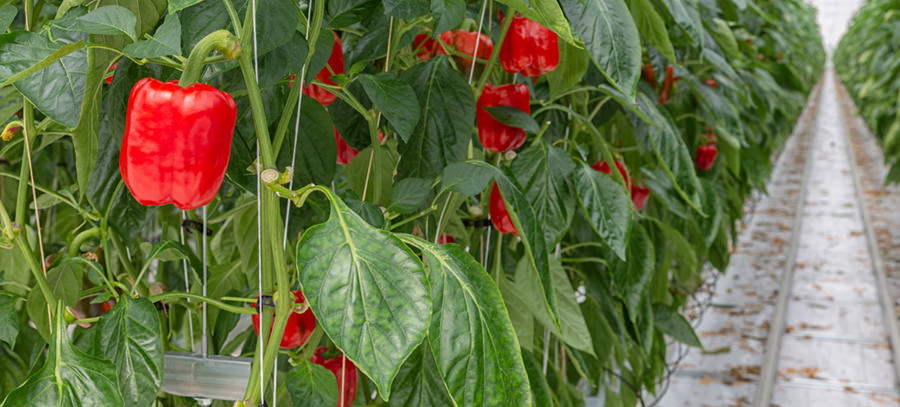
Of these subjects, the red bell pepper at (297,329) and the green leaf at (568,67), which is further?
the green leaf at (568,67)

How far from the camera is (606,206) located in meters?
0.88

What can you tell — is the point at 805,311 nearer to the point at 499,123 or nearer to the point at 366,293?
the point at 499,123

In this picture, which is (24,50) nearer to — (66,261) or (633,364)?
(66,261)

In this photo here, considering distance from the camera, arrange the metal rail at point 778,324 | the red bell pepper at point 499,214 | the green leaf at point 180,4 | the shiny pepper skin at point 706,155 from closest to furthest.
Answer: the green leaf at point 180,4
the red bell pepper at point 499,214
the shiny pepper skin at point 706,155
the metal rail at point 778,324

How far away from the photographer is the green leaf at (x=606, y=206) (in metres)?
0.87

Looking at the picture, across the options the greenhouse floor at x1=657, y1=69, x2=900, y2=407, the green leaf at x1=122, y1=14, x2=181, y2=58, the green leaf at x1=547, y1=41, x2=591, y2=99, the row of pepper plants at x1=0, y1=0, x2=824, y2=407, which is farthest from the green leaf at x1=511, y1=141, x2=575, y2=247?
the greenhouse floor at x1=657, y1=69, x2=900, y2=407

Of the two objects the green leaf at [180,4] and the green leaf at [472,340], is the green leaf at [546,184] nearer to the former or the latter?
the green leaf at [472,340]

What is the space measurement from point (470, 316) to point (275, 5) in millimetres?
235

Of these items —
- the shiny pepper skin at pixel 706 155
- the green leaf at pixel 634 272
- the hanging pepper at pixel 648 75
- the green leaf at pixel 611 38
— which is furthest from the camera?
the shiny pepper skin at pixel 706 155

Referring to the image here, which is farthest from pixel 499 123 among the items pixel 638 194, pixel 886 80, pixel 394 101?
pixel 886 80

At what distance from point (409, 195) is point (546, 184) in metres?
0.21

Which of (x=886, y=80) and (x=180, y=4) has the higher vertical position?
(x=180, y=4)

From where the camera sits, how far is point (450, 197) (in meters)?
0.86

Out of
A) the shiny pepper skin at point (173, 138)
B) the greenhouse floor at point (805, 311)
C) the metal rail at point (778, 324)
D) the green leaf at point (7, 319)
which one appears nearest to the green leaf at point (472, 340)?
the shiny pepper skin at point (173, 138)
